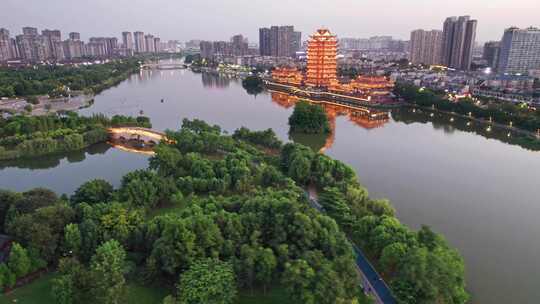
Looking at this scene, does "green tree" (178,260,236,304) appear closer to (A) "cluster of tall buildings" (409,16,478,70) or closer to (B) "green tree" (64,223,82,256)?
(B) "green tree" (64,223,82,256)

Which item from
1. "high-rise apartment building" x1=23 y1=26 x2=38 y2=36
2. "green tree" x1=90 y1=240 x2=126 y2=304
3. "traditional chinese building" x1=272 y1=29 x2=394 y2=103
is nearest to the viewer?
"green tree" x1=90 y1=240 x2=126 y2=304

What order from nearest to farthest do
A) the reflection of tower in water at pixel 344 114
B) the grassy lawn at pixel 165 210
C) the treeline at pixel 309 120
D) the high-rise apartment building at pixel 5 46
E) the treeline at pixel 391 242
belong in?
the treeline at pixel 391 242
the grassy lawn at pixel 165 210
the treeline at pixel 309 120
the reflection of tower in water at pixel 344 114
the high-rise apartment building at pixel 5 46

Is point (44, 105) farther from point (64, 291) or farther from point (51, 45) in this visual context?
point (51, 45)

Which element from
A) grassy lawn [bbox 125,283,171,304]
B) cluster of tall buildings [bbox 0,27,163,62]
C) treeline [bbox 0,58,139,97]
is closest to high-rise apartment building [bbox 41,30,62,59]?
cluster of tall buildings [bbox 0,27,163,62]

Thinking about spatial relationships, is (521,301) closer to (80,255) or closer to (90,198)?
(80,255)

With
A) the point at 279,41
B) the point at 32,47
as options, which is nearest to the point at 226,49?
the point at 279,41

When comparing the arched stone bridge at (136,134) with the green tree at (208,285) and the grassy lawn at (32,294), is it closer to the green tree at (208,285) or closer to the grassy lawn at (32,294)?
the grassy lawn at (32,294)

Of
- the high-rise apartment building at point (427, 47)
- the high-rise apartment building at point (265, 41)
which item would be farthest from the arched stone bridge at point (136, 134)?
the high-rise apartment building at point (265, 41)
